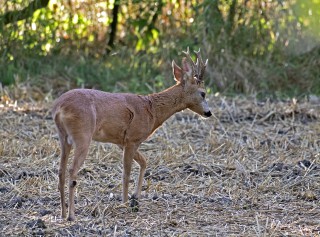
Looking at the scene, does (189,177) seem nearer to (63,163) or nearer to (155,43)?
(63,163)

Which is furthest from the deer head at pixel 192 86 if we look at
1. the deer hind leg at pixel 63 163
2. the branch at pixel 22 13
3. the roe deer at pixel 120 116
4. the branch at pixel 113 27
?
the branch at pixel 113 27

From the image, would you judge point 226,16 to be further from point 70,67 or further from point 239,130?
point 239,130

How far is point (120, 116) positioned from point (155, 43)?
6.66 meters

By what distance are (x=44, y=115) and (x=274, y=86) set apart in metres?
4.00

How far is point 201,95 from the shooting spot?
26.3 feet

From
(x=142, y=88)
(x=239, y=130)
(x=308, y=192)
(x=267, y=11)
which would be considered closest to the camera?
(x=308, y=192)

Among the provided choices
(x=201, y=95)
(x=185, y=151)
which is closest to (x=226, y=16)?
(x=185, y=151)

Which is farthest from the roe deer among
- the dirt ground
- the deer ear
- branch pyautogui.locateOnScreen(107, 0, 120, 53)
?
branch pyautogui.locateOnScreen(107, 0, 120, 53)

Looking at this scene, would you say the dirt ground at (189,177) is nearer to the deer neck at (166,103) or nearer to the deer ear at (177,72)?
the deer neck at (166,103)

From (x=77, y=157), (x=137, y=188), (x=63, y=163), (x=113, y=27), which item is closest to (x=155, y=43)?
(x=113, y=27)

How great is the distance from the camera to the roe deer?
6898mm

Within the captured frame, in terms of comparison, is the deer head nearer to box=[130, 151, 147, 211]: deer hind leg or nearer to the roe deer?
the roe deer

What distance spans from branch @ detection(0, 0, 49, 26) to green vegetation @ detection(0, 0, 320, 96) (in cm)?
1

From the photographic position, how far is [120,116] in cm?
741
